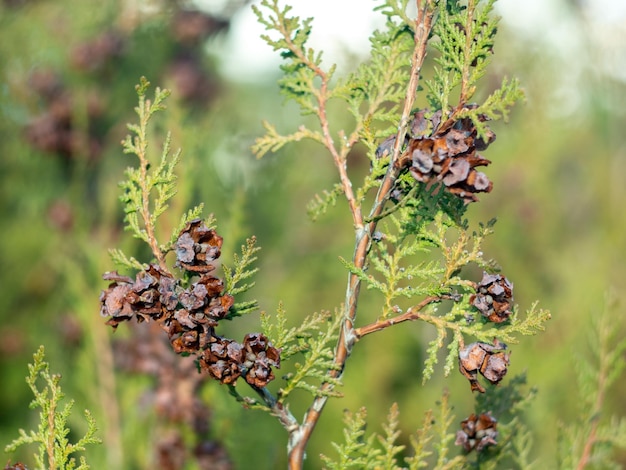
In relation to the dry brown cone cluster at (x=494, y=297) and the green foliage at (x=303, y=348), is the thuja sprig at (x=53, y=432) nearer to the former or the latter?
the green foliage at (x=303, y=348)

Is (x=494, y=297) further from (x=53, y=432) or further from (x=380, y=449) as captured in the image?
(x=53, y=432)

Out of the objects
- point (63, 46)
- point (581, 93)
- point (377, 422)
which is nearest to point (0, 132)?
point (63, 46)

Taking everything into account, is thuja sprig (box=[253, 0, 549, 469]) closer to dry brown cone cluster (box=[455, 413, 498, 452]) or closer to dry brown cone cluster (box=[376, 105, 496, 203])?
dry brown cone cluster (box=[376, 105, 496, 203])

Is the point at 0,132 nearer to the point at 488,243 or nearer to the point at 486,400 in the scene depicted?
the point at 488,243

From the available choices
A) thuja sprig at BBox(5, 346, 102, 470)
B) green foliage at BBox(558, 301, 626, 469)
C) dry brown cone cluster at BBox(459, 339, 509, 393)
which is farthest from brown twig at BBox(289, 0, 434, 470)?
green foliage at BBox(558, 301, 626, 469)

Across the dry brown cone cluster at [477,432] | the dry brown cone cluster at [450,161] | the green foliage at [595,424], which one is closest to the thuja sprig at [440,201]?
the dry brown cone cluster at [450,161]

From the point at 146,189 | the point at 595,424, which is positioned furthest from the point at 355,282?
the point at 595,424
